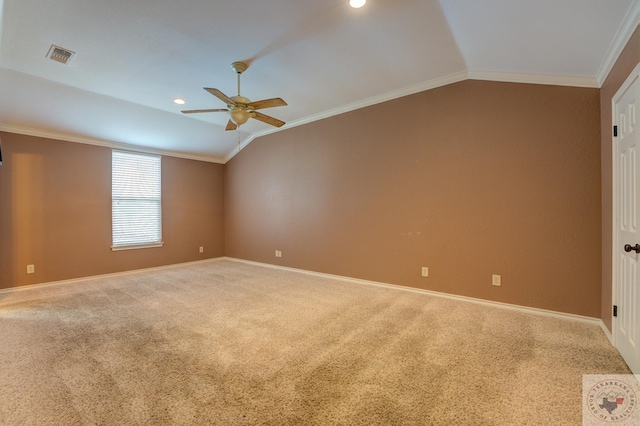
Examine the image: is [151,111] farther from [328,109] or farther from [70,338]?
[70,338]

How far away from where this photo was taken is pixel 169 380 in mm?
1866

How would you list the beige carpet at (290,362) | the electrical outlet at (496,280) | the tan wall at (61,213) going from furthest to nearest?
the tan wall at (61,213) → the electrical outlet at (496,280) → the beige carpet at (290,362)

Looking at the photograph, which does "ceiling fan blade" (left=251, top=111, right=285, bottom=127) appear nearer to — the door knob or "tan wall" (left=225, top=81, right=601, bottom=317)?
"tan wall" (left=225, top=81, right=601, bottom=317)

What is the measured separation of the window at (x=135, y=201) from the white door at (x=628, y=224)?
672cm

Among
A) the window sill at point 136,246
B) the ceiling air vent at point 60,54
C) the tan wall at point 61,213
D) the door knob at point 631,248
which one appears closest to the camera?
the door knob at point 631,248

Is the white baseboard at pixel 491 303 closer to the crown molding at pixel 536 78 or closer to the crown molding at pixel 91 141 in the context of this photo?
the crown molding at pixel 536 78

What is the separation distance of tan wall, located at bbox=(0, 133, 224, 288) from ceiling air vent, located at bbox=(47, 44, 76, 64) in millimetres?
2146

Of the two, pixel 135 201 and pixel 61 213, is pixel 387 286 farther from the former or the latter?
pixel 61 213

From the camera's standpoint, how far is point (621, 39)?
7.15 feet

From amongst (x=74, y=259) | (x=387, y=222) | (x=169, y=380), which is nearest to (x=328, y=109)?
(x=387, y=222)

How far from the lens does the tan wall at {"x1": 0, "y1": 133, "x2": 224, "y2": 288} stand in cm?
409

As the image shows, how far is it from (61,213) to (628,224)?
7049mm

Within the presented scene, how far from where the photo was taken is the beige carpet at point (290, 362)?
1578 mm

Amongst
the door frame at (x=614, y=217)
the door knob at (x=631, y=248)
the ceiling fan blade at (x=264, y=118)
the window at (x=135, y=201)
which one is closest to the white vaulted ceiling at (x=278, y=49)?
the door frame at (x=614, y=217)
